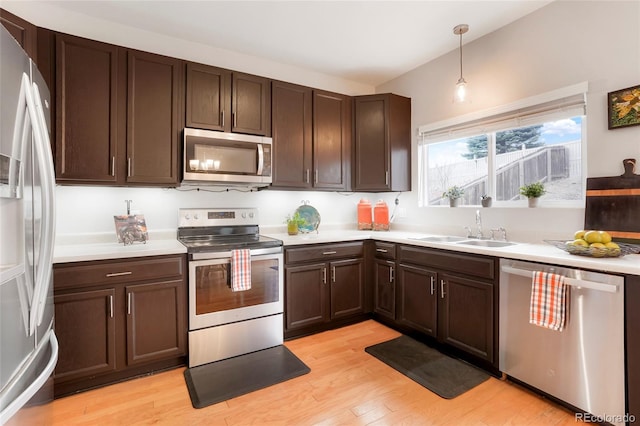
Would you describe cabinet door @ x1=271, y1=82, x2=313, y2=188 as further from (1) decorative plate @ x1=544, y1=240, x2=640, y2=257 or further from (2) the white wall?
(1) decorative plate @ x1=544, y1=240, x2=640, y2=257

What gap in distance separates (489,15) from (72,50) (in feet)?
10.4

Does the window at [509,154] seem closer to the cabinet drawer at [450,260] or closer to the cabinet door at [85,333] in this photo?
the cabinet drawer at [450,260]

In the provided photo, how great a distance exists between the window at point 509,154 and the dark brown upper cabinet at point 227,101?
176 centimetres

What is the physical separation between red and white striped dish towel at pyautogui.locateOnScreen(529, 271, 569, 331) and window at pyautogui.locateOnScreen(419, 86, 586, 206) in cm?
85

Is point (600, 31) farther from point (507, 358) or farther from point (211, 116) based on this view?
point (211, 116)

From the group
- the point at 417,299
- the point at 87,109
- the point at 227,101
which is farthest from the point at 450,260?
the point at 87,109

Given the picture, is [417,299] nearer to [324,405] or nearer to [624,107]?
[324,405]

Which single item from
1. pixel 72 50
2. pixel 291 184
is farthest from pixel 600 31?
pixel 72 50

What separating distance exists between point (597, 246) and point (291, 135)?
2.49 metres

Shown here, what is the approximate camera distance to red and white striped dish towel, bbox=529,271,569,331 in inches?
70.9

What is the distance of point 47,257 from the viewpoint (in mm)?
1268

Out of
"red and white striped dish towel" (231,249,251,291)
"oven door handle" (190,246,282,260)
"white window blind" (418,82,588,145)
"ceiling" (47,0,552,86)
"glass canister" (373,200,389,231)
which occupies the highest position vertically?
"ceiling" (47,0,552,86)

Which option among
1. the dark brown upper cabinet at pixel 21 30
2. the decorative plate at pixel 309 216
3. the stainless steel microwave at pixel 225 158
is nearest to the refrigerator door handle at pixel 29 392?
the stainless steel microwave at pixel 225 158

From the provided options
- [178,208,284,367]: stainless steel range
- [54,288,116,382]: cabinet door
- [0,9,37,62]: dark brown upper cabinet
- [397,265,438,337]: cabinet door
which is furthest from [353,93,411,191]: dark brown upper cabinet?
[0,9,37,62]: dark brown upper cabinet
